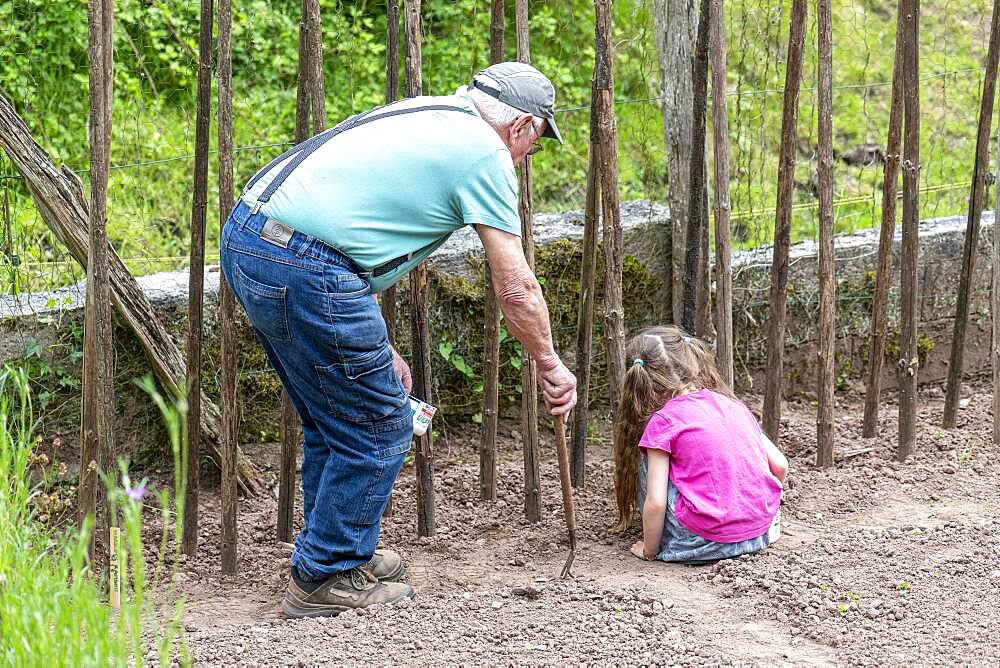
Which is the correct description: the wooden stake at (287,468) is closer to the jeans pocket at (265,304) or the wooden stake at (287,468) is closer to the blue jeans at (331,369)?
the blue jeans at (331,369)

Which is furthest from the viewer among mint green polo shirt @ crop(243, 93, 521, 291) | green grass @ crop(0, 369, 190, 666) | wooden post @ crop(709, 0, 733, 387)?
wooden post @ crop(709, 0, 733, 387)

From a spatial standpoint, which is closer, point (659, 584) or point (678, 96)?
point (659, 584)

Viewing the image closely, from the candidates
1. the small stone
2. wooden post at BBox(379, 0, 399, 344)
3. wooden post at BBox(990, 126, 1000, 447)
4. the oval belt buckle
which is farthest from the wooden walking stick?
wooden post at BBox(990, 126, 1000, 447)

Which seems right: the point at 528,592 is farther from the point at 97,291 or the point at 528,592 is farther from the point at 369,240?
the point at 97,291

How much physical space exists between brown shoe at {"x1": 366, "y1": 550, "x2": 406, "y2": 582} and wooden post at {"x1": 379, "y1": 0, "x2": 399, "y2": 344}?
0.73 meters

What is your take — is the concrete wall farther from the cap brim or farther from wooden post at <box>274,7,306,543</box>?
the cap brim

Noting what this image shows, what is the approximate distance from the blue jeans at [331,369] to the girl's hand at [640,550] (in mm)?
924

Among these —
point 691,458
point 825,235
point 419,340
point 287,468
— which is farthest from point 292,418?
point 825,235

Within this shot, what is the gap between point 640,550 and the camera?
138 inches

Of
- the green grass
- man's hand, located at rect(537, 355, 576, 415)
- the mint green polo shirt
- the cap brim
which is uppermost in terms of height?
the cap brim

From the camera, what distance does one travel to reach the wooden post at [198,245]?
318cm

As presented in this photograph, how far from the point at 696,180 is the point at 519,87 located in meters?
1.07

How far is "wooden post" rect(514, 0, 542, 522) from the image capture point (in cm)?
349

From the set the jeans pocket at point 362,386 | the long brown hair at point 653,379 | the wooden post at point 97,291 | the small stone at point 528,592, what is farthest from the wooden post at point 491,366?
the wooden post at point 97,291
